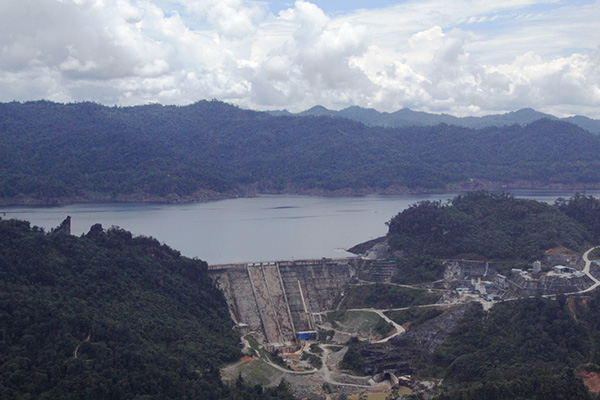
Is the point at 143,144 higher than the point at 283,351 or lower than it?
higher

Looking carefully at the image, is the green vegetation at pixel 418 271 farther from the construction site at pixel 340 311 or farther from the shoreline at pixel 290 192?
the shoreline at pixel 290 192

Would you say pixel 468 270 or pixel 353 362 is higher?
pixel 468 270

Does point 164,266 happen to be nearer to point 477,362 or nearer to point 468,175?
point 477,362

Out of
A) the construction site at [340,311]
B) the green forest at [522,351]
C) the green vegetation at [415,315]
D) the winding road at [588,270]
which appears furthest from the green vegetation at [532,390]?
the winding road at [588,270]

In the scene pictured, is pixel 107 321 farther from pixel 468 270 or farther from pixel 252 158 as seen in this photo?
pixel 252 158

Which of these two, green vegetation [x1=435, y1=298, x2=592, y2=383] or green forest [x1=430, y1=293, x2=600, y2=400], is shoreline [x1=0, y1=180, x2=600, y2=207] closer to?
green vegetation [x1=435, y1=298, x2=592, y2=383]

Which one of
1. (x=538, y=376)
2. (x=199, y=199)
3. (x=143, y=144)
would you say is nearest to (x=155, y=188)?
(x=199, y=199)

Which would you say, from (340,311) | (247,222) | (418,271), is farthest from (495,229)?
(247,222)
